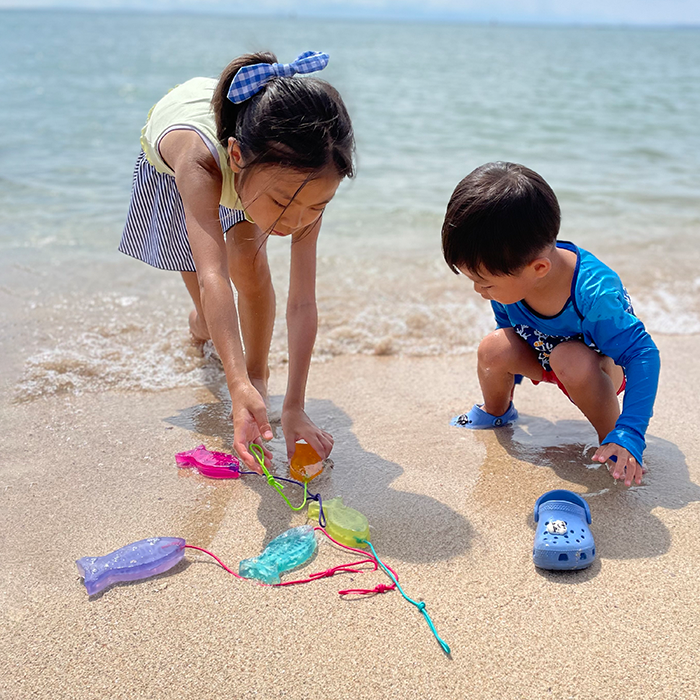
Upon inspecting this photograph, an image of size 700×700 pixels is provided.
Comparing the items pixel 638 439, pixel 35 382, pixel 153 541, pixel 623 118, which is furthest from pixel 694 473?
pixel 623 118

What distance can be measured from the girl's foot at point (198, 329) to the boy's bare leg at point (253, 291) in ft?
1.42

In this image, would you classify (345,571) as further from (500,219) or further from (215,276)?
(500,219)

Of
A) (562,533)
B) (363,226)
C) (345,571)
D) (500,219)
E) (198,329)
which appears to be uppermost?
(500,219)

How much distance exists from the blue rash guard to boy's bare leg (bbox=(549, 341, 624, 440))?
48 mm

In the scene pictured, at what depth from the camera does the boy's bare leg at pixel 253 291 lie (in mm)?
2615

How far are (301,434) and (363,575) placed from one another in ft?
1.71

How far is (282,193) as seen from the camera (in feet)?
6.29

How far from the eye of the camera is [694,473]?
224cm

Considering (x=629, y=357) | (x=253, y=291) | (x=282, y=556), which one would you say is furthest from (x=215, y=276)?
(x=629, y=357)

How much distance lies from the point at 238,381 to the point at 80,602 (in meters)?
0.65

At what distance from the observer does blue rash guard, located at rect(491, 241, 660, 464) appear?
203 centimetres

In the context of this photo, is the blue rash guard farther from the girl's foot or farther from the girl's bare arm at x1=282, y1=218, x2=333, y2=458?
the girl's foot

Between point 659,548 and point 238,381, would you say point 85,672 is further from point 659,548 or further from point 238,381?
point 659,548

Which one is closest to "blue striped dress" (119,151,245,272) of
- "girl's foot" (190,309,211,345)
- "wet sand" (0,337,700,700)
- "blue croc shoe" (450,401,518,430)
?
"girl's foot" (190,309,211,345)
